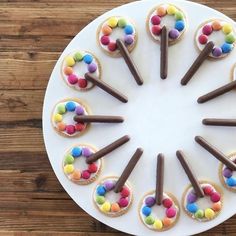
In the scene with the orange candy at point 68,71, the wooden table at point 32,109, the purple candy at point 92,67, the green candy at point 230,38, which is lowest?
the wooden table at point 32,109

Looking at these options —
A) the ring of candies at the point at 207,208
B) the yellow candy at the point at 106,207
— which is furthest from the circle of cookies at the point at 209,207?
the yellow candy at the point at 106,207

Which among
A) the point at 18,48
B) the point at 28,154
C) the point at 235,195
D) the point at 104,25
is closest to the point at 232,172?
the point at 235,195

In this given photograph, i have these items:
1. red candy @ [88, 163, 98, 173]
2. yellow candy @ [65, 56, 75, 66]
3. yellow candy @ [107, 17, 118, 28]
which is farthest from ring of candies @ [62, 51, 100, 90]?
red candy @ [88, 163, 98, 173]

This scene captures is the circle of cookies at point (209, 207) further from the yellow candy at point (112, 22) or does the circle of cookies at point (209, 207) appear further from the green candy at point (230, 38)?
the yellow candy at point (112, 22)

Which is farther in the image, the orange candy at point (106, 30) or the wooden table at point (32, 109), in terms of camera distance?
the wooden table at point (32, 109)

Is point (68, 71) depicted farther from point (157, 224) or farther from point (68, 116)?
point (157, 224)

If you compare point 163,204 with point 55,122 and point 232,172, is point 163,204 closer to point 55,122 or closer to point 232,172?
point 232,172
